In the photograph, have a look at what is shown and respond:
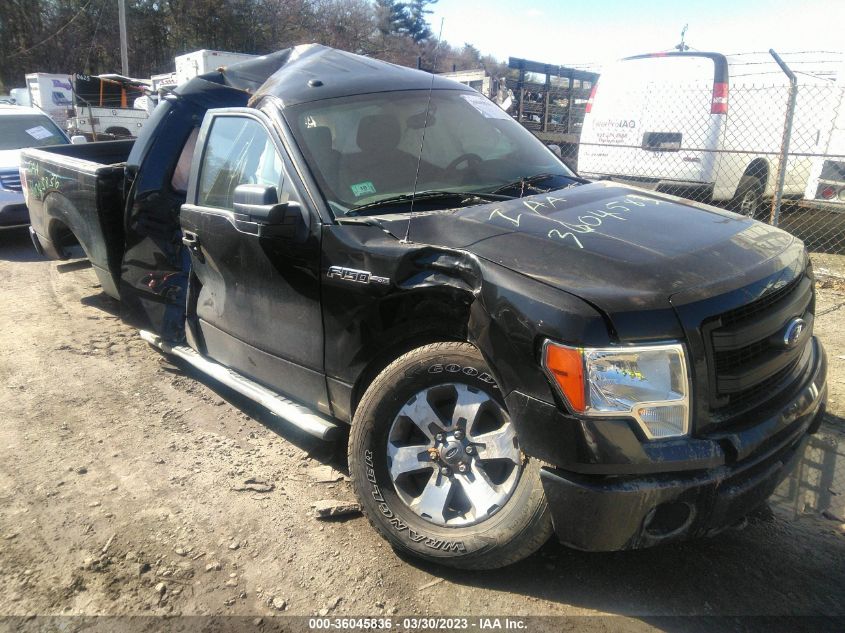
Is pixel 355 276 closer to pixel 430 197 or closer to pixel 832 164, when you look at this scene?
pixel 430 197

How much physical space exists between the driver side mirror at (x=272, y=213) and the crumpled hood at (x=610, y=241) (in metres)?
0.40

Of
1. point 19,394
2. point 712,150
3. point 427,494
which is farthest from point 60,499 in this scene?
point 712,150

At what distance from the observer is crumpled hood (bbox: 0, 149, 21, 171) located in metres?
9.05

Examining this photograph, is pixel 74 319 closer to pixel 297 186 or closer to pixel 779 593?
pixel 297 186

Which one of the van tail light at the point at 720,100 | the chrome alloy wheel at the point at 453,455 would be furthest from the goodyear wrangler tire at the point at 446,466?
the van tail light at the point at 720,100

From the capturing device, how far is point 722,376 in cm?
232

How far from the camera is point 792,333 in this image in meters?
2.62

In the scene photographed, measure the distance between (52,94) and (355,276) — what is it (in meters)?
25.5

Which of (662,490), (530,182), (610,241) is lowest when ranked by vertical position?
(662,490)

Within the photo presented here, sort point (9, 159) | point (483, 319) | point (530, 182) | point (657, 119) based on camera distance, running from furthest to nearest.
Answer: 1. point (9, 159)
2. point (657, 119)
3. point (530, 182)
4. point (483, 319)

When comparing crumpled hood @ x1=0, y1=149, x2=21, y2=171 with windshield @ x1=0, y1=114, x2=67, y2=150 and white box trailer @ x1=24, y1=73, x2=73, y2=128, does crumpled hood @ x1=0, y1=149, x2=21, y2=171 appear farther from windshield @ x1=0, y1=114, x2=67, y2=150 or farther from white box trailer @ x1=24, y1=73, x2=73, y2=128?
white box trailer @ x1=24, y1=73, x2=73, y2=128

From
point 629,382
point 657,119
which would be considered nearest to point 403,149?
point 629,382

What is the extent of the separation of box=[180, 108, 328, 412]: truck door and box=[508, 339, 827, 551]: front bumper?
1.28m

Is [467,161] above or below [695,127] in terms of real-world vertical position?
below
